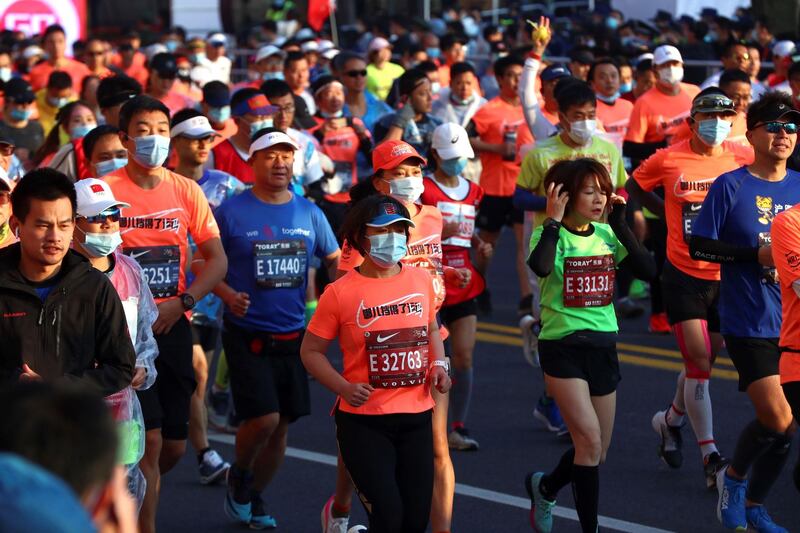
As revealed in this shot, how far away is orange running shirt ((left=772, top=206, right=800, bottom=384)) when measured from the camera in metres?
6.16

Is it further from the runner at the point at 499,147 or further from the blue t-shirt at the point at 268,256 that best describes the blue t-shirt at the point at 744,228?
the runner at the point at 499,147

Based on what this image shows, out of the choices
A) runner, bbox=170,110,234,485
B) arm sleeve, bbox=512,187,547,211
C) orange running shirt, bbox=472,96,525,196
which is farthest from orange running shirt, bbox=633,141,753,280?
orange running shirt, bbox=472,96,525,196

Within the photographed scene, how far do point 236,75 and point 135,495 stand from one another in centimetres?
2124

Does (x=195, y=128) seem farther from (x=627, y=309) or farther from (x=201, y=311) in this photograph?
(x=627, y=309)

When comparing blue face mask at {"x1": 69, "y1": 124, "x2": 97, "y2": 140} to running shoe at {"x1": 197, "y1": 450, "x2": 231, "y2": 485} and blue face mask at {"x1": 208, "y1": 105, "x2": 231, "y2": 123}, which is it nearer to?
blue face mask at {"x1": 208, "y1": 105, "x2": 231, "y2": 123}

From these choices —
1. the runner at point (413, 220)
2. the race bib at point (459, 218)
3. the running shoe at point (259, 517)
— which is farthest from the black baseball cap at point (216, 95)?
the running shoe at point (259, 517)

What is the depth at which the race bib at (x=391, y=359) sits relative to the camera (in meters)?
5.80

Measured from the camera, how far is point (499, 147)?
12500 millimetres

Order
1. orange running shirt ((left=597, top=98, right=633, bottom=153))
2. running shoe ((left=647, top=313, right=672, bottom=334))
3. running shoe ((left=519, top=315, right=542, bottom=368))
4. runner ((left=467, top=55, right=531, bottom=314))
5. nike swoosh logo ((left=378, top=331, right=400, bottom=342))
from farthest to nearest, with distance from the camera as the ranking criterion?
1. orange running shirt ((left=597, top=98, right=633, bottom=153))
2. runner ((left=467, top=55, right=531, bottom=314))
3. running shoe ((left=647, top=313, right=672, bottom=334))
4. running shoe ((left=519, top=315, right=542, bottom=368))
5. nike swoosh logo ((left=378, top=331, right=400, bottom=342))

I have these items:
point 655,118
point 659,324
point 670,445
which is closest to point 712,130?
point 670,445

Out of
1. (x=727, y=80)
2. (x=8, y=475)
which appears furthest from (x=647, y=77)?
(x=8, y=475)

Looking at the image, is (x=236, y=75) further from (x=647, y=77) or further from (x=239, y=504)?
(x=239, y=504)

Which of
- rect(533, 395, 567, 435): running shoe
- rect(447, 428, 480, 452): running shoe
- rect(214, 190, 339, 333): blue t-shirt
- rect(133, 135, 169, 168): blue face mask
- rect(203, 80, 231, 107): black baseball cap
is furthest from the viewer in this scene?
rect(203, 80, 231, 107): black baseball cap

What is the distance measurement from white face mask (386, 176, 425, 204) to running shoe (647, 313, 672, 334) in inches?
201
